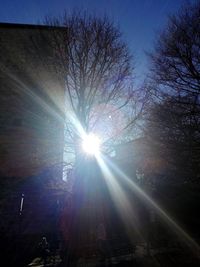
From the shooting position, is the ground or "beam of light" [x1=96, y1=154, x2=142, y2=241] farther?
"beam of light" [x1=96, y1=154, x2=142, y2=241]

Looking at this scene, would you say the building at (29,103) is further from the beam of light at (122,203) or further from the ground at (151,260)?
the ground at (151,260)

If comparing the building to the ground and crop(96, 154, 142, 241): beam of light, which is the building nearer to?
crop(96, 154, 142, 241): beam of light

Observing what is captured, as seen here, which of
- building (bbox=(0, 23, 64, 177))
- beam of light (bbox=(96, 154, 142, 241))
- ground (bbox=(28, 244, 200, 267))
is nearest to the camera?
ground (bbox=(28, 244, 200, 267))

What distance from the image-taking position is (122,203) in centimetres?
777

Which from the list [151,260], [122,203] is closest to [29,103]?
[122,203]

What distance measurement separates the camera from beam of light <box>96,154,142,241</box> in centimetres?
758

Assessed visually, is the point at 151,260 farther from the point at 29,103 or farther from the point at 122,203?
the point at 29,103

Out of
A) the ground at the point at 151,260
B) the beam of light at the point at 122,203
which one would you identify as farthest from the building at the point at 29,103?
the ground at the point at 151,260

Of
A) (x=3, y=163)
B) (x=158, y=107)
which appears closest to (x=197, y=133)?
(x=158, y=107)

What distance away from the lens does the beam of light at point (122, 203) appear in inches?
299

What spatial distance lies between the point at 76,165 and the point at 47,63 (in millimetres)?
3798

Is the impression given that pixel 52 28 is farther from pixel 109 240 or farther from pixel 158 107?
pixel 109 240

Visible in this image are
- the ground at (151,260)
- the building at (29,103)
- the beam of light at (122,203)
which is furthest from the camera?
the building at (29,103)

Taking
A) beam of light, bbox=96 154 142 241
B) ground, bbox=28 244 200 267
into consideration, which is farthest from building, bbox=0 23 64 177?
ground, bbox=28 244 200 267
